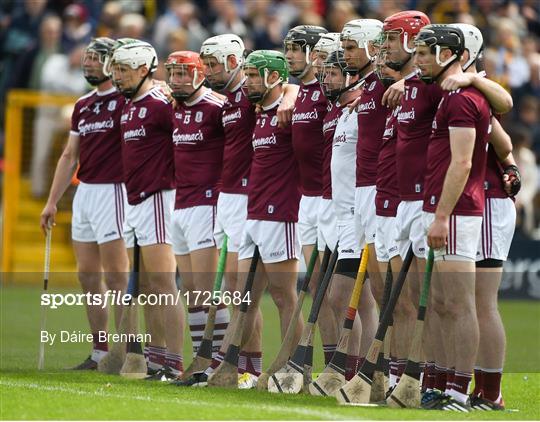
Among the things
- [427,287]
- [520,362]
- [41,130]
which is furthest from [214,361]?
[41,130]

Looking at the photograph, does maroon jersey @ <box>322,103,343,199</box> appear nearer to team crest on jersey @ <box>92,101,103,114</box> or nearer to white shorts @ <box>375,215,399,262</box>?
white shorts @ <box>375,215,399,262</box>

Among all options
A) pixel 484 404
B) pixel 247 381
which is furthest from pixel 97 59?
pixel 484 404

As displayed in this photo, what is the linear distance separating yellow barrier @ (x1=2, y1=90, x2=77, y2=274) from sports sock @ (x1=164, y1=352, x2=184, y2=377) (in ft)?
28.0

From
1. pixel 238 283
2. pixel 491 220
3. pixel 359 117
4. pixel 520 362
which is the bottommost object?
pixel 520 362

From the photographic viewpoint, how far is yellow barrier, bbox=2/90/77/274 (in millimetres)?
18188

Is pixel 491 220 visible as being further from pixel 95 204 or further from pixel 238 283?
pixel 95 204

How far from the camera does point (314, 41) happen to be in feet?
31.9

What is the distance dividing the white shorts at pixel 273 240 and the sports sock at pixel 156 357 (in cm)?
121

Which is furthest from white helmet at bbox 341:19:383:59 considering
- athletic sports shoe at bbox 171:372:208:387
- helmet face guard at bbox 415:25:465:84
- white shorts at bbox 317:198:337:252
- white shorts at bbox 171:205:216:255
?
athletic sports shoe at bbox 171:372:208:387

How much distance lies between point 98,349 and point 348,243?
270cm

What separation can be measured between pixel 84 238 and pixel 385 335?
3.39 metres

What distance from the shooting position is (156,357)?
1041cm

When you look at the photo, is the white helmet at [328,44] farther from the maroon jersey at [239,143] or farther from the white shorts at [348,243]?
the white shorts at [348,243]

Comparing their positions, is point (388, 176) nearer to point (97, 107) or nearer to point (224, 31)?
point (97, 107)
